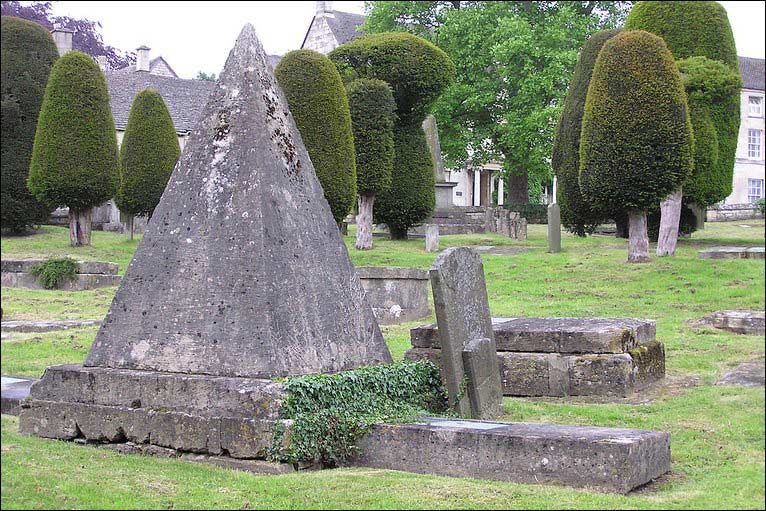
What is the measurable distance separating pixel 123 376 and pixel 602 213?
18.0 metres

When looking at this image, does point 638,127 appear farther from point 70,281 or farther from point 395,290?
point 70,281

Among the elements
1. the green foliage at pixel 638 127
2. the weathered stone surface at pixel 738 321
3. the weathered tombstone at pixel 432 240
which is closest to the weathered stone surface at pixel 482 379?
the weathered stone surface at pixel 738 321

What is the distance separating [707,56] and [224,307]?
20049 millimetres

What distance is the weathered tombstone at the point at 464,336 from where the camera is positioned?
26.3 feet

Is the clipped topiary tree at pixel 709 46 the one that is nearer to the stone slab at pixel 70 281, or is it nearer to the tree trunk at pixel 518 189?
the stone slab at pixel 70 281

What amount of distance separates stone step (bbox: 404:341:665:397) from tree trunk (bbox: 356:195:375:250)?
1645 centimetres

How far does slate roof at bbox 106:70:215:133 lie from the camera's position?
86.6 feet

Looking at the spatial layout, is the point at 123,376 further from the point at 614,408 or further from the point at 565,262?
the point at 565,262

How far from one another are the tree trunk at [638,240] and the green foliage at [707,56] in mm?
3880

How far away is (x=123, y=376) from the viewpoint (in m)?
7.22

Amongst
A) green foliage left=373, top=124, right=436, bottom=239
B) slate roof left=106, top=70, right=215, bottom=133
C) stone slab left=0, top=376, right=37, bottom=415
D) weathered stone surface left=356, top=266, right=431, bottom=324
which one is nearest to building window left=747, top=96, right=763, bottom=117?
green foliage left=373, top=124, right=436, bottom=239

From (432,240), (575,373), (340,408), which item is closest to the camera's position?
(340,408)

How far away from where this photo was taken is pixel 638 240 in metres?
20.3

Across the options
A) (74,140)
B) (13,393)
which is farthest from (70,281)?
(13,393)
